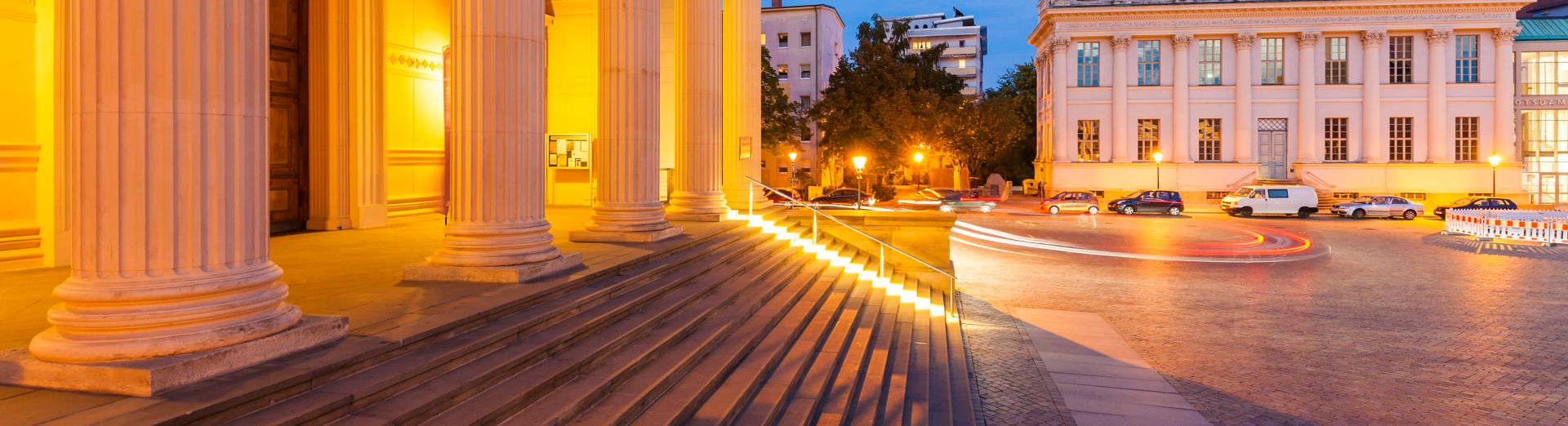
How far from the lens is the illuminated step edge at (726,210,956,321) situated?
1402 centimetres

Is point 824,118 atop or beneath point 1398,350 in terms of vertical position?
atop

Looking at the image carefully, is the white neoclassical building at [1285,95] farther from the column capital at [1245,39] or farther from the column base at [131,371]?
the column base at [131,371]

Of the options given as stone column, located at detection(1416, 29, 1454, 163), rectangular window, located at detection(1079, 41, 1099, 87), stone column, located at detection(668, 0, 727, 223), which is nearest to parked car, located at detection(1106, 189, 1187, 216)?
rectangular window, located at detection(1079, 41, 1099, 87)

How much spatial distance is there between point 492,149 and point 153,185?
12.9ft

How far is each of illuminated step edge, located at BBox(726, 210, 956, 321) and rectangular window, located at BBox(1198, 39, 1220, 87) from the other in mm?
45255

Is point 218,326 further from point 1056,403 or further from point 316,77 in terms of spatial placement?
point 316,77

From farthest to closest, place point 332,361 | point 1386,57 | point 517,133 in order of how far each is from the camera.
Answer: point 1386,57 → point 517,133 → point 332,361

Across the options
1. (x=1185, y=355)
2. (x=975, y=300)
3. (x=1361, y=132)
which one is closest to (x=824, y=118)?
(x=1361, y=132)

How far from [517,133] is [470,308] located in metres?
Answer: 2.65

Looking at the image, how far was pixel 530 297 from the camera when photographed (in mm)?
7480

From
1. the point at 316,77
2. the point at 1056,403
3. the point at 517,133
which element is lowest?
the point at 1056,403

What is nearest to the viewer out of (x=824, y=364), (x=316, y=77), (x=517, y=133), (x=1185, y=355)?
(x=824, y=364)

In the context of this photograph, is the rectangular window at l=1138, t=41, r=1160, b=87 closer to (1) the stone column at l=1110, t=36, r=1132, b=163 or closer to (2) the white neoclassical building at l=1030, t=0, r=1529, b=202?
(2) the white neoclassical building at l=1030, t=0, r=1529, b=202

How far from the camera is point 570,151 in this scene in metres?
21.0
